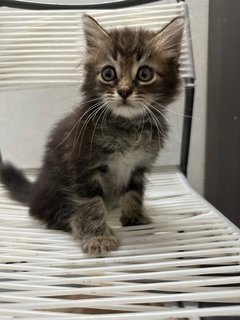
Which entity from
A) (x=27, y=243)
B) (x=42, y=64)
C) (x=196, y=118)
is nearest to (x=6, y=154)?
(x=42, y=64)

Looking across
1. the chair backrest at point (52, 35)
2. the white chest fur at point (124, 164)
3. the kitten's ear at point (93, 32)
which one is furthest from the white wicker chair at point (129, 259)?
the kitten's ear at point (93, 32)

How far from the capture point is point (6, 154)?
180cm

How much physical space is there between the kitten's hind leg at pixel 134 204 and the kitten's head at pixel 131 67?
20cm

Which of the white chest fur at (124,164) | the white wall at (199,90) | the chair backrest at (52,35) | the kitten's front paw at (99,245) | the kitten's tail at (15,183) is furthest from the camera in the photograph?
the white wall at (199,90)

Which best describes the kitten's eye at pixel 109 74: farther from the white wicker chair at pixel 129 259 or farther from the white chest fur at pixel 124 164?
the white wicker chair at pixel 129 259

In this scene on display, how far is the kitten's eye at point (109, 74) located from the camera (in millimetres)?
959

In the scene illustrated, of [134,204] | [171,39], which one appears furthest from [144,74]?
[134,204]

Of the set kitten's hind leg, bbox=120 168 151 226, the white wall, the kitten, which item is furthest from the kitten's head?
the white wall

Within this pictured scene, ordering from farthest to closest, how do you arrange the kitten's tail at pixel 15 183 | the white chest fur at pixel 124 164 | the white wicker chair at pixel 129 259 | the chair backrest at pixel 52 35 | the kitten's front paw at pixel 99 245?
the chair backrest at pixel 52 35 → the kitten's tail at pixel 15 183 → the white chest fur at pixel 124 164 → the kitten's front paw at pixel 99 245 → the white wicker chair at pixel 129 259

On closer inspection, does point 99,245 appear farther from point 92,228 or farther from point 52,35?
point 52,35

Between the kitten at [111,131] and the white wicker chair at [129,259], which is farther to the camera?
the kitten at [111,131]

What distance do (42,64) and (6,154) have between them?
20.0 inches

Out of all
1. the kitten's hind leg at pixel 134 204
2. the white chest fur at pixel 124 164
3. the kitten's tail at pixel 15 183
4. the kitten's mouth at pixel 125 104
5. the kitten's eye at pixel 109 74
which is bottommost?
the kitten's tail at pixel 15 183

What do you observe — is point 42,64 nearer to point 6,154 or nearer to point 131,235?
point 6,154
